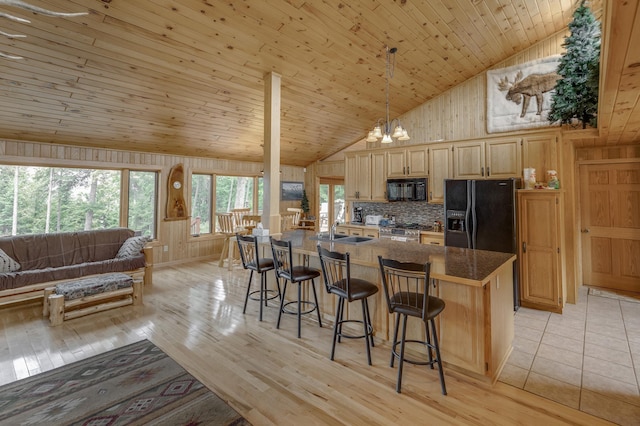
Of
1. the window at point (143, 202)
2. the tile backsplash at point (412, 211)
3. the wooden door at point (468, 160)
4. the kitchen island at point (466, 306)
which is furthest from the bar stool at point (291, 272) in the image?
the window at point (143, 202)

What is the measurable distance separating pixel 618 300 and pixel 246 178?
712 centimetres

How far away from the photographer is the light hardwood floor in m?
1.98

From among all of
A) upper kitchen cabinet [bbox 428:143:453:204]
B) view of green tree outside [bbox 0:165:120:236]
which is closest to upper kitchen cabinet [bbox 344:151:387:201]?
upper kitchen cabinet [bbox 428:143:453:204]

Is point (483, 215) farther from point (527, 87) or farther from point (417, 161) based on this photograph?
point (527, 87)

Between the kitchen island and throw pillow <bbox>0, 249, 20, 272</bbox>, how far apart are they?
14.1 feet

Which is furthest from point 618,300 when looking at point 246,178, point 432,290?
point 246,178

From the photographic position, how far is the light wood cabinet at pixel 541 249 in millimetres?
3697

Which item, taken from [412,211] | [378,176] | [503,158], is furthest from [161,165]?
[503,158]

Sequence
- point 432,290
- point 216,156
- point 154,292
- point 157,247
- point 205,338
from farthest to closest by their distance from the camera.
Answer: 1. point 216,156
2. point 157,247
3. point 154,292
4. point 205,338
5. point 432,290

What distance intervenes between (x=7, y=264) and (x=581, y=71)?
7439 millimetres

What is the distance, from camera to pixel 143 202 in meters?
5.92

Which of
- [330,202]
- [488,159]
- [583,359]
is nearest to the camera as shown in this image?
[583,359]

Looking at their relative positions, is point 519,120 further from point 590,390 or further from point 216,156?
point 216,156

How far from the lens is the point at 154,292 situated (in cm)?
449
